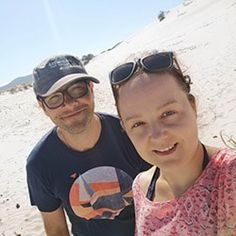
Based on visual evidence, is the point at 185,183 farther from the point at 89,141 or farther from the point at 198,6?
the point at 198,6

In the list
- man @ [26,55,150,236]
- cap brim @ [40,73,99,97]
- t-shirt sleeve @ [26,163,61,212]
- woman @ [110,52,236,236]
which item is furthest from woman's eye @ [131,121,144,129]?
t-shirt sleeve @ [26,163,61,212]

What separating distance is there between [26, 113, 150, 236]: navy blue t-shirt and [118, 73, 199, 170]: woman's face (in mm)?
1009

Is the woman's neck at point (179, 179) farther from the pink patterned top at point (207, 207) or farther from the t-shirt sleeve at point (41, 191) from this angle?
the t-shirt sleeve at point (41, 191)

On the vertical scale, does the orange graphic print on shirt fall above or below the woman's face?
below

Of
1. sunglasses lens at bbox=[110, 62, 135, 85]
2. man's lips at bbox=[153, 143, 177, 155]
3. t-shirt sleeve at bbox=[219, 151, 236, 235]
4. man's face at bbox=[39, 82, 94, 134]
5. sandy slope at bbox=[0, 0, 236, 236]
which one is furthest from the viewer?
sandy slope at bbox=[0, 0, 236, 236]

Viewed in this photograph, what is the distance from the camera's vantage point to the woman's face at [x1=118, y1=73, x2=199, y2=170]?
148cm

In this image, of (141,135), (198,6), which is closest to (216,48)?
(141,135)

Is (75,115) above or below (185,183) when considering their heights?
above

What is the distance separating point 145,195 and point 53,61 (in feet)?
4.37

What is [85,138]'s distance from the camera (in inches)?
102

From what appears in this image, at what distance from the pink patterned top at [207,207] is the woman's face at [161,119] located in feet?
0.39

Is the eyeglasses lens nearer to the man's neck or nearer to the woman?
the man's neck

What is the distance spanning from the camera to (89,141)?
2.60 m

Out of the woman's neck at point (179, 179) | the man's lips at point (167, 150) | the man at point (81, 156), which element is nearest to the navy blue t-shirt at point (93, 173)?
the man at point (81, 156)
